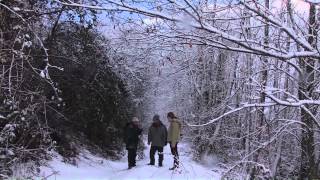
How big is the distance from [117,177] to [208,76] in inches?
713

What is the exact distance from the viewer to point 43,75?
1024 centimetres

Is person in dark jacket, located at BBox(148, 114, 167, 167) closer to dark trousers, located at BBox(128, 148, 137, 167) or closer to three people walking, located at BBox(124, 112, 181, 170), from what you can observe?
three people walking, located at BBox(124, 112, 181, 170)

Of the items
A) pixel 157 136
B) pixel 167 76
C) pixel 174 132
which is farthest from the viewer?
pixel 167 76

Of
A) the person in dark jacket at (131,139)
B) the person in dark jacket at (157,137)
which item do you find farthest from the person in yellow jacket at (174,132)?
the person in dark jacket at (131,139)

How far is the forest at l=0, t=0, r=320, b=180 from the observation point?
7203 mm

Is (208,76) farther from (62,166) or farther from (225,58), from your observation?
(62,166)

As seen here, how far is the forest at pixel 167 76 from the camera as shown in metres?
7.20

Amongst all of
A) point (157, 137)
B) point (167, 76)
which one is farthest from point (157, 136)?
point (167, 76)

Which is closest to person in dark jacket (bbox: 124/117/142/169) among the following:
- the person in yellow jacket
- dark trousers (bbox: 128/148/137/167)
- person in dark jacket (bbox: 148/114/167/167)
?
dark trousers (bbox: 128/148/137/167)

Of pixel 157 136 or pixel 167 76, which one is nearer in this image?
pixel 157 136

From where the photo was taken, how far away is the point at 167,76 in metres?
21.8

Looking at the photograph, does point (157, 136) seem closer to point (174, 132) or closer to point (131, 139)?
point (174, 132)

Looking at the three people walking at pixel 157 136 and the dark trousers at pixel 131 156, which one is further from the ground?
the three people walking at pixel 157 136

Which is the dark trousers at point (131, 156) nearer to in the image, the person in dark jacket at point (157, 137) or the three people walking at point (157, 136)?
the three people walking at point (157, 136)
